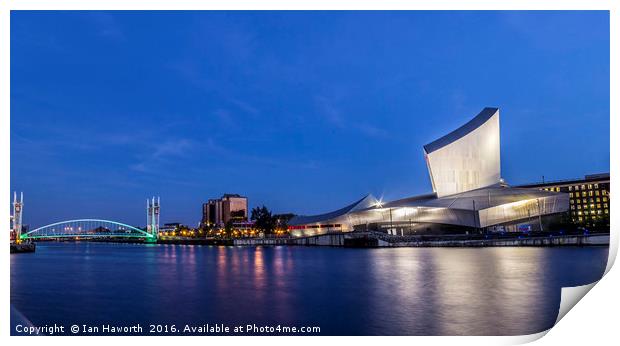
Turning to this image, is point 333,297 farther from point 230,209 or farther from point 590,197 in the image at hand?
point 230,209

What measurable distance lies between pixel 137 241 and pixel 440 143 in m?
43.1

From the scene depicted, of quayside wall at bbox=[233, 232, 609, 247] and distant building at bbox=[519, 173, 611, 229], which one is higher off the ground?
distant building at bbox=[519, 173, 611, 229]

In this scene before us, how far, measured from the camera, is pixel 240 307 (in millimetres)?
8898

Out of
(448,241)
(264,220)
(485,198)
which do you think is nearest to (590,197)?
(485,198)

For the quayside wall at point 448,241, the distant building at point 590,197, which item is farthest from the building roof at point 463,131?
the distant building at point 590,197

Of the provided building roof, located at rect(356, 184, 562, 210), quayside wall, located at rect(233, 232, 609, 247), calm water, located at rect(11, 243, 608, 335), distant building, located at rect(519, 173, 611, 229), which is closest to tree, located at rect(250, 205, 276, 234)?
quayside wall, located at rect(233, 232, 609, 247)

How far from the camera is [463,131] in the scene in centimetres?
3312

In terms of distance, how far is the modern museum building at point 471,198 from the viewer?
31.6 m

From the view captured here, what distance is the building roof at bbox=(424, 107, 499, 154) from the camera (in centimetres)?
3291

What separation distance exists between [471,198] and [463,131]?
429 centimetres

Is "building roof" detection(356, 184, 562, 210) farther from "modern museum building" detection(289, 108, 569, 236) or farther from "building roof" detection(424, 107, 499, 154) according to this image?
"building roof" detection(424, 107, 499, 154)
